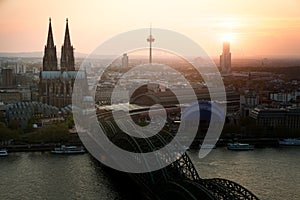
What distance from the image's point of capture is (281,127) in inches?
370

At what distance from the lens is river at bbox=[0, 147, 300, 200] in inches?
196

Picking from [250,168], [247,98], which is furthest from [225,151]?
[247,98]

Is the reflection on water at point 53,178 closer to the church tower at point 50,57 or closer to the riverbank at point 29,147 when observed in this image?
the riverbank at point 29,147

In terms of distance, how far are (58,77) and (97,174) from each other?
251 inches

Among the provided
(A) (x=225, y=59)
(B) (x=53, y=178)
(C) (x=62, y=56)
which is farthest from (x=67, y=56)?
(A) (x=225, y=59)

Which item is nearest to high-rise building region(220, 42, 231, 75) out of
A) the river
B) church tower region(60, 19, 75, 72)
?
church tower region(60, 19, 75, 72)

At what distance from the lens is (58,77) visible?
39.0ft

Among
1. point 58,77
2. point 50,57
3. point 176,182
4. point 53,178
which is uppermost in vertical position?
point 50,57

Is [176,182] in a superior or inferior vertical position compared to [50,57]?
inferior

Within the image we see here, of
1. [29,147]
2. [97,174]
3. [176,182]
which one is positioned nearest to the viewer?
[176,182]

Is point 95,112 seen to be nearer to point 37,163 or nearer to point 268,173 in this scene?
point 37,163

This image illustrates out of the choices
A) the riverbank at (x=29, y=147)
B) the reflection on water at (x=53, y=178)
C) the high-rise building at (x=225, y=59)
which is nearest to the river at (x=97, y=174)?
the reflection on water at (x=53, y=178)

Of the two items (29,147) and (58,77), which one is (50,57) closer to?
(58,77)

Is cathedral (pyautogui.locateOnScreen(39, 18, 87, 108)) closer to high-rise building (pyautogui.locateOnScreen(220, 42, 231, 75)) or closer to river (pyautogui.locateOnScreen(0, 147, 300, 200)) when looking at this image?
river (pyautogui.locateOnScreen(0, 147, 300, 200))
